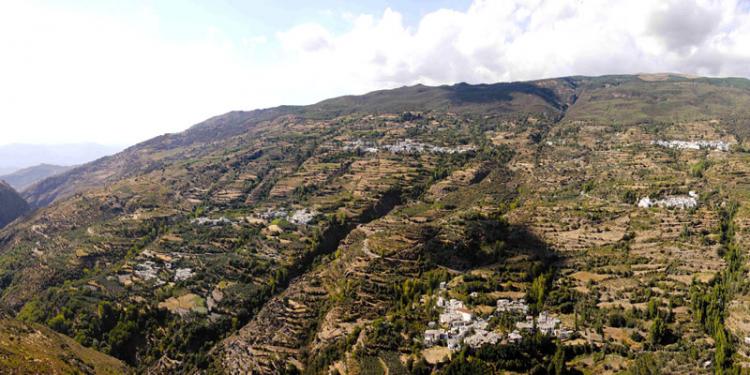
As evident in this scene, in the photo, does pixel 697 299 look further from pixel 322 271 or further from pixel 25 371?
pixel 25 371

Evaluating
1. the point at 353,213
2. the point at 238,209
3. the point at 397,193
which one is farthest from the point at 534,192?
the point at 238,209

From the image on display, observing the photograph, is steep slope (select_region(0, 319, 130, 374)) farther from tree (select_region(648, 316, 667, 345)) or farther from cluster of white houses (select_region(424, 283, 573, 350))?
tree (select_region(648, 316, 667, 345))

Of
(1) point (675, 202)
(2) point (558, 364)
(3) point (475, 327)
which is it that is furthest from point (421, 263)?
(1) point (675, 202)

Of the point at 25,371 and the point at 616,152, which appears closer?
Result: the point at 25,371

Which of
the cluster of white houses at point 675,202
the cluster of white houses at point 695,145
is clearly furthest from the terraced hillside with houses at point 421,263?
the cluster of white houses at point 695,145

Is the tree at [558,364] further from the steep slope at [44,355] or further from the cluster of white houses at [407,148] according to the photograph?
the cluster of white houses at [407,148]

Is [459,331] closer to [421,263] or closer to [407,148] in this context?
[421,263]
